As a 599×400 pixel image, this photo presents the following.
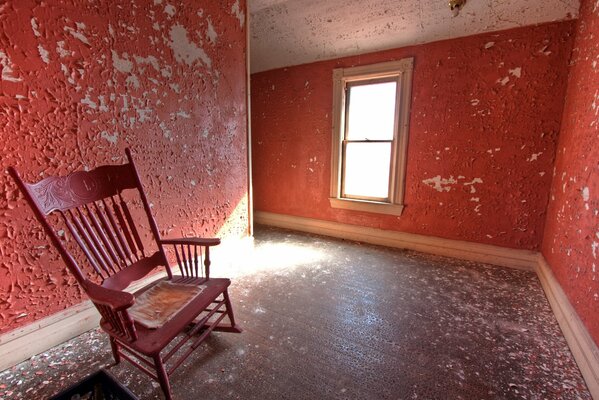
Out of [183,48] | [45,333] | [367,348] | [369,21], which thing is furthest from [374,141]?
[45,333]

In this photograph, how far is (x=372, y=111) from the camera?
2938 millimetres

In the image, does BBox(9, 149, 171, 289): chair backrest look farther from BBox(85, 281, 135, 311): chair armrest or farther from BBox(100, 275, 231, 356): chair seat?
BBox(100, 275, 231, 356): chair seat

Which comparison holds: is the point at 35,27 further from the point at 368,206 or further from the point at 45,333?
the point at 368,206

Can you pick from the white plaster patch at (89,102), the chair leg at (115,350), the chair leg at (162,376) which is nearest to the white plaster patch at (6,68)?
the white plaster patch at (89,102)

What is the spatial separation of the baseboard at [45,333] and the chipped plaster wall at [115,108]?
0.17ft

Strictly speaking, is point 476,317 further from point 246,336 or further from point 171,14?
point 171,14

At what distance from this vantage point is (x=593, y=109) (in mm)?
1568

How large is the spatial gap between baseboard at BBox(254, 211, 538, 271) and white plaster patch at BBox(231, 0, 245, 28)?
225 cm

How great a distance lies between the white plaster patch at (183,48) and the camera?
6.03 ft

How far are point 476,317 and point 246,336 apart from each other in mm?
1459

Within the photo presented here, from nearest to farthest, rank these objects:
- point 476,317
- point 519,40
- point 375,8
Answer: point 476,317
point 519,40
point 375,8

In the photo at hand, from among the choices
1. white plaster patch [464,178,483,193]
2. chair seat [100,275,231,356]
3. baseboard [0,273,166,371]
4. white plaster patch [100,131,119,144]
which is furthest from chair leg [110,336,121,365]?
white plaster patch [464,178,483,193]

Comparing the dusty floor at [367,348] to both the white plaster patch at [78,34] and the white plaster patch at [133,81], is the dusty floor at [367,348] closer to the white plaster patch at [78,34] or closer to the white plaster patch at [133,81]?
the white plaster patch at [133,81]

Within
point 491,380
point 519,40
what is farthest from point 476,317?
point 519,40
